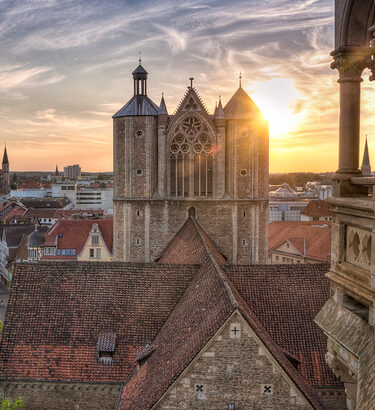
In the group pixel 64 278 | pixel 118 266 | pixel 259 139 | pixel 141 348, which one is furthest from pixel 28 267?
pixel 259 139

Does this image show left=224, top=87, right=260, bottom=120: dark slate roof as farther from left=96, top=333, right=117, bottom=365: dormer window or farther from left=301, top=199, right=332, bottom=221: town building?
left=301, top=199, right=332, bottom=221: town building

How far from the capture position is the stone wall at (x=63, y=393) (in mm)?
15078

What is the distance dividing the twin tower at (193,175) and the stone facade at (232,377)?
18.5 meters

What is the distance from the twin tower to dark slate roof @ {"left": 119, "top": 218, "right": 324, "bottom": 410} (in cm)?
1300

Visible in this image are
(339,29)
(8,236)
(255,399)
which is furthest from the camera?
(8,236)

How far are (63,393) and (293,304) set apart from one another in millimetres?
8498

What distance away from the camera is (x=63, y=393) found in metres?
15.1

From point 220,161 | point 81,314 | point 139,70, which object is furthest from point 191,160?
point 81,314

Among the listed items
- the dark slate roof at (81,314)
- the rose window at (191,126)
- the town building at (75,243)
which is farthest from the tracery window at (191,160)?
the town building at (75,243)

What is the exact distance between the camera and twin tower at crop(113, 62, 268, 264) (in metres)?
29.6

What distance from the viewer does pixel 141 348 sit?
1565cm

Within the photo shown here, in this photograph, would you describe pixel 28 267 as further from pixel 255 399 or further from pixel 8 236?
pixel 8 236

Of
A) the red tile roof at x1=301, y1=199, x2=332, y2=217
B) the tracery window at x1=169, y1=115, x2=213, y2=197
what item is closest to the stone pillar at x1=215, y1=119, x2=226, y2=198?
the tracery window at x1=169, y1=115, x2=213, y2=197

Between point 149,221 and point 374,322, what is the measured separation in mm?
25350
